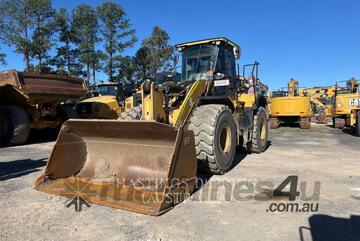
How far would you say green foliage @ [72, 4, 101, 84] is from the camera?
31172 mm

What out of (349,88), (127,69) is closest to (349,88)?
(349,88)

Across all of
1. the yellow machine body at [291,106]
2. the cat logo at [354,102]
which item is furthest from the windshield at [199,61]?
the yellow machine body at [291,106]

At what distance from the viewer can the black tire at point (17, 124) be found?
34.4ft

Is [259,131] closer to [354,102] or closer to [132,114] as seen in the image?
[132,114]

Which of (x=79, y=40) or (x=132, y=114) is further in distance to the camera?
(x=79, y=40)

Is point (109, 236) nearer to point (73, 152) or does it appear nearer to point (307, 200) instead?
point (73, 152)

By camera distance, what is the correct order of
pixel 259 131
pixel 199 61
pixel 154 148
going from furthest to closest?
pixel 259 131 < pixel 199 61 < pixel 154 148

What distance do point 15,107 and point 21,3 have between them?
20.9 m

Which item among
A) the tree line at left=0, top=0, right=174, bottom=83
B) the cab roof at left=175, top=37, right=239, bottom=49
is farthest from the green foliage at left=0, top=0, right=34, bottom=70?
the cab roof at left=175, top=37, right=239, bottom=49

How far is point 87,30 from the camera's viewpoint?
3152 cm

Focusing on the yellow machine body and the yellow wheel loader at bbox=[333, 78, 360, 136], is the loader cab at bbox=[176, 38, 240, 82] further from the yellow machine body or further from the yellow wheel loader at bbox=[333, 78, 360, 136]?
the yellow machine body

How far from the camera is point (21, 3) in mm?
27922

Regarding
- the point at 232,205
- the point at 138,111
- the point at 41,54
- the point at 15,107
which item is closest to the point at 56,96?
the point at 15,107

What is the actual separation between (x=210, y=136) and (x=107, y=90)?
11.4m
